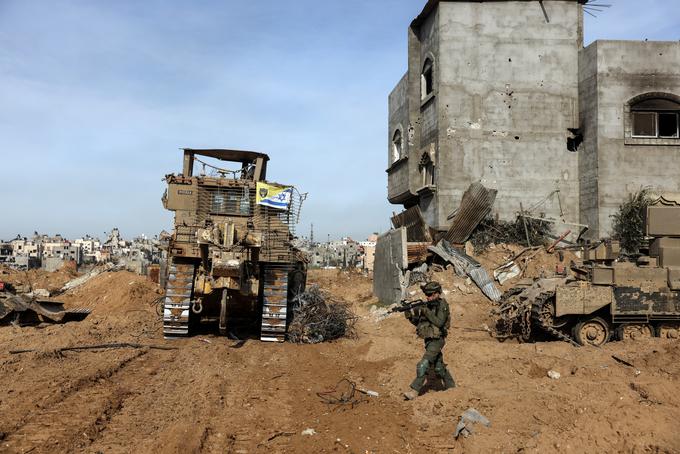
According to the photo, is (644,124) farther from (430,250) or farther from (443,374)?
(443,374)

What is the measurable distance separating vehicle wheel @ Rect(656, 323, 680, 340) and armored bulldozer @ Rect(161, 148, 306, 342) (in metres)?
7.70

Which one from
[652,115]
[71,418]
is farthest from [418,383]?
[652,115]

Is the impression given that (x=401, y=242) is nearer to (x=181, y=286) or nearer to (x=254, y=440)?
(x=181, y=286)

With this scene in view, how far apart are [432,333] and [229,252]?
165 inches

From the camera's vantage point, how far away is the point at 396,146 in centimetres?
2528

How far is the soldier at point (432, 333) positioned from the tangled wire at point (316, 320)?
436cm

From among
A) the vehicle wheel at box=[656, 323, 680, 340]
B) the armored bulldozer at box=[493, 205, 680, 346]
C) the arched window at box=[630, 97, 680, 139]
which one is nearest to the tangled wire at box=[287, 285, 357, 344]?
the armored bulldozer at box=[493, 205, 680, 346]

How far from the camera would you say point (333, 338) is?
12.4 metres

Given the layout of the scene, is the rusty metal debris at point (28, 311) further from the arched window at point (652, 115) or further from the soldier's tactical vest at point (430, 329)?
the arched window at point (652, 115)

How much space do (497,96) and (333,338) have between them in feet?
40.2

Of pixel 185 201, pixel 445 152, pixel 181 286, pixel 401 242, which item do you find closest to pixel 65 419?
pixel 181 286

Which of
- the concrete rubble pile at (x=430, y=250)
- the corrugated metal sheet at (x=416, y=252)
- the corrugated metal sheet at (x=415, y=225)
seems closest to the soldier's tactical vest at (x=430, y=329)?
the concrete rubble pile at (x=430, y=250)

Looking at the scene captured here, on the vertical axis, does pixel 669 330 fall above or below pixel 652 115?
below

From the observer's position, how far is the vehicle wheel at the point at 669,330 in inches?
436
